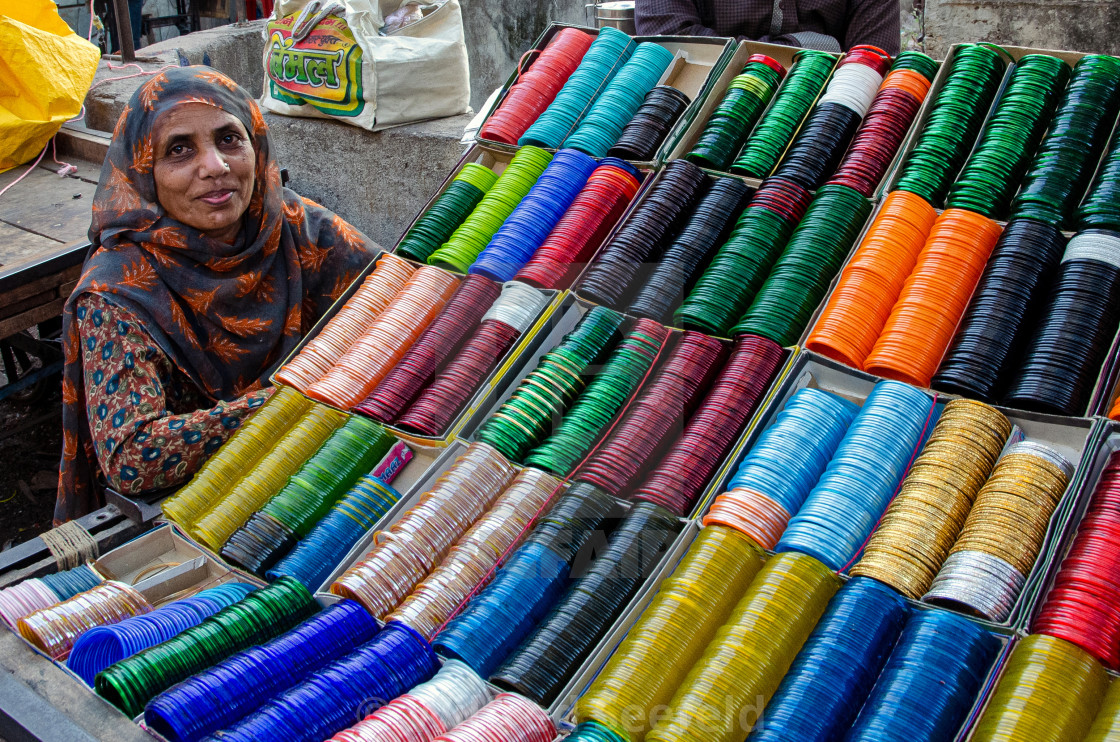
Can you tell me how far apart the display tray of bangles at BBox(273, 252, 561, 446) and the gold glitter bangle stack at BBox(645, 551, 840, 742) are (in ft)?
2.86

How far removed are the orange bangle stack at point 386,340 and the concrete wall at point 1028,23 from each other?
3.86 meters

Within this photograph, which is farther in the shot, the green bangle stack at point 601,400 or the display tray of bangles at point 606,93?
the display tray of bangles at point 606,93

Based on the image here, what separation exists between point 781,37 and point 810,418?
246 cm

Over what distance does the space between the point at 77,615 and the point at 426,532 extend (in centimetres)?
72

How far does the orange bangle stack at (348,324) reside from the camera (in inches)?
100.0

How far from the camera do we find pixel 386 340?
2.53m

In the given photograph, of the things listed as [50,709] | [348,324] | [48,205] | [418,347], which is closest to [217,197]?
[348,324]

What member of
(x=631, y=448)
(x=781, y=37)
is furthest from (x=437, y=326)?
(x=781, y=37)

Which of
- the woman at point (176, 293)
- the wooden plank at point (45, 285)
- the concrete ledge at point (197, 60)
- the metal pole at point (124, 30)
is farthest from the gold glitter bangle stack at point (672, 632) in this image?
the metal pole at point (124, 30)

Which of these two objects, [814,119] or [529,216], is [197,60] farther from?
[814,119]

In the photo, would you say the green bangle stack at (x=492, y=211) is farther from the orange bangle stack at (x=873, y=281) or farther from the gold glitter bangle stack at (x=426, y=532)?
the orange bangle stack at (x=873, y=281)

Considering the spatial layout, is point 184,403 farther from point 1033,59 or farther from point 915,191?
point 1033,59

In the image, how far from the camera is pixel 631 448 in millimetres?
2078

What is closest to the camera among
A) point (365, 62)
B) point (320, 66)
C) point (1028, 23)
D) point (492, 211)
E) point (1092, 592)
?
point (1092, 592)
